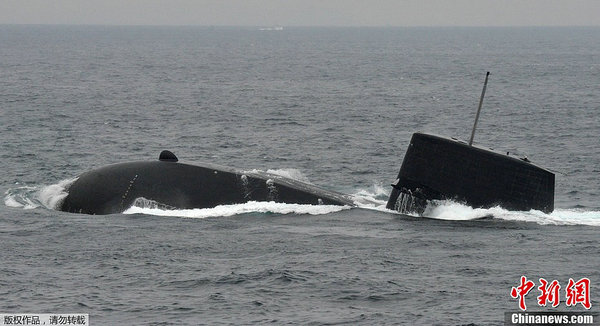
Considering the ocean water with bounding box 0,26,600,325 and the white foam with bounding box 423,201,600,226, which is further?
the white foam with bounding box 423,201,600,226

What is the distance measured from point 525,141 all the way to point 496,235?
31625 millimetres

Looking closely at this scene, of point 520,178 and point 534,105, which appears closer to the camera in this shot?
point 520,178

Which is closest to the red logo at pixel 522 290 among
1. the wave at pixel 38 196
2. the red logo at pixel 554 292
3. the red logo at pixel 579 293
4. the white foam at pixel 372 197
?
the red logo at pixel 554 292

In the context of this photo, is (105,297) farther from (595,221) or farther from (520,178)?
(595,221)

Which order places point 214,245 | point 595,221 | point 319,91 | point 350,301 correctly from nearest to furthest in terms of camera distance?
point 350,301 < point 214,245 < point 595,221 < point 319,91

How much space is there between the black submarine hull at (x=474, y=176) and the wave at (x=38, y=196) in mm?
13606

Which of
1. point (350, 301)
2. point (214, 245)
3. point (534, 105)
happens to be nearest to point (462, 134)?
point (534, 105)

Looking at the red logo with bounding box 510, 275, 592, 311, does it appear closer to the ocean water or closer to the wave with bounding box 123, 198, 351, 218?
the ocean water

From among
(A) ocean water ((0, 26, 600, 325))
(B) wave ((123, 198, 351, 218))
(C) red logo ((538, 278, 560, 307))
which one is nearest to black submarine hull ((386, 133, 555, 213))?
(A) ocean water ((0, 26, 600, 325))

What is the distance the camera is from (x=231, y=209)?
3781 cm

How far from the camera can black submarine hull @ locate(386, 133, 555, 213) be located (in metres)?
35.2

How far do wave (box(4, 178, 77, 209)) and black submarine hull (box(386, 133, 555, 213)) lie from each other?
13606 millimetres

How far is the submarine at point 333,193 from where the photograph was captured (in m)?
35.4

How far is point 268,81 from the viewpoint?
405 feet
